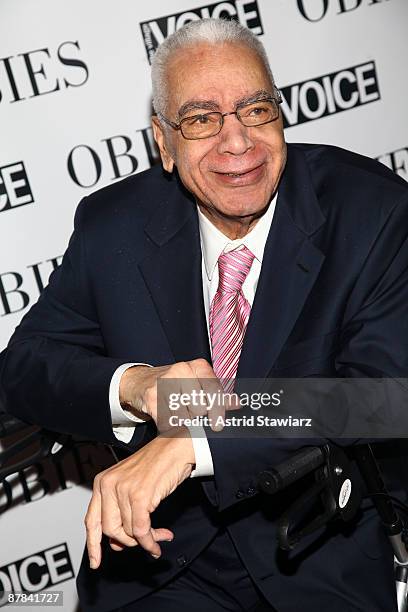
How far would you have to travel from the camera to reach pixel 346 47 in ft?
10.8

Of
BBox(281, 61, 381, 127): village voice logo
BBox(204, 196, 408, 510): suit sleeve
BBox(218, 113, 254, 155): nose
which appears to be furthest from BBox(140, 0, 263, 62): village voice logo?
BBox(204, 196, 408, 510): suit sleeve

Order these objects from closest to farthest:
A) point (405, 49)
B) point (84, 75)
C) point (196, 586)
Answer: point (196, 586), point (84, 75), point (405, 49)

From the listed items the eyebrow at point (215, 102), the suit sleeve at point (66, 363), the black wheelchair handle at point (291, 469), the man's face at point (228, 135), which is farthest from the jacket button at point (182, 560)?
the eyebrow at point (215, 102)

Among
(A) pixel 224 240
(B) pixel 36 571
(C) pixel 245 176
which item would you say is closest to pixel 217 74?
(C) pixel 245 176

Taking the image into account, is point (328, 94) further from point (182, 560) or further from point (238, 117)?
point (182, 560)

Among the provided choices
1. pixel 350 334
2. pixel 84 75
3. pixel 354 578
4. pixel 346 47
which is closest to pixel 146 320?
pixel 350 334

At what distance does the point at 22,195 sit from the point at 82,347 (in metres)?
0.81

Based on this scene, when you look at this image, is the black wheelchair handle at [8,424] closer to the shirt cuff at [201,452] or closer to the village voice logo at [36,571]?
the village voice logo at [36,571]

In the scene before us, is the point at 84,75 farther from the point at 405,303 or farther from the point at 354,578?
the point at 354,578

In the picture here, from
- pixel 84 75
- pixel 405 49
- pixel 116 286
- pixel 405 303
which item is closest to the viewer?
pixel 405 303

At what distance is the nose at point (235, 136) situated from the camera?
91.6 inches

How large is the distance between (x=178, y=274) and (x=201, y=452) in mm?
660

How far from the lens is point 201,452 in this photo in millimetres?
2006

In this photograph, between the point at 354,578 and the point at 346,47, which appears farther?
the point at 346,47
